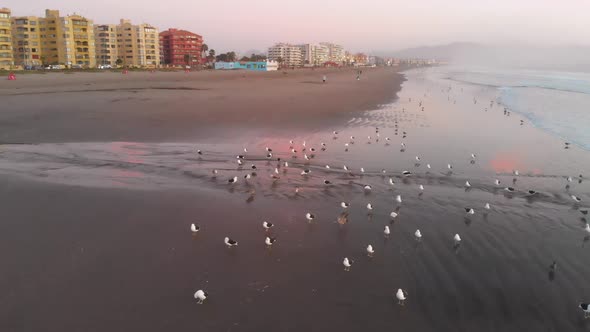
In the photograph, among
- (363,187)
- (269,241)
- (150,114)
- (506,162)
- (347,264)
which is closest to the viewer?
(347,264)

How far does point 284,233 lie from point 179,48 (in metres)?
139

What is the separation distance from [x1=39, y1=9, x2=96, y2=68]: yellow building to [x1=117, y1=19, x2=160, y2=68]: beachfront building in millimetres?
15571

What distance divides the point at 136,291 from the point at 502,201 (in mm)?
11917

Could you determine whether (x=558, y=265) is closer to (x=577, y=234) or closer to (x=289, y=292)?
(x=577, y=234)

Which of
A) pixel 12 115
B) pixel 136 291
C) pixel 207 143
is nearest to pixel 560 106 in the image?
pixel 207 143

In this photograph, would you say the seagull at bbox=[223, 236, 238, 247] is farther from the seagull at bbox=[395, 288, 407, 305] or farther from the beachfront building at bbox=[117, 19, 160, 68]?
the beachfront building at bbox=[117, 19, 160, 68]

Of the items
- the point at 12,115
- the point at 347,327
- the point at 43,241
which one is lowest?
the point at 347,327

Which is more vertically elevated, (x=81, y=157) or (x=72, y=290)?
(x=81, y=157)

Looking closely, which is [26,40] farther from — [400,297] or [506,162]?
[400,297]

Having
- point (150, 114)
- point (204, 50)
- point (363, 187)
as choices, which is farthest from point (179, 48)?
point (363, 187)

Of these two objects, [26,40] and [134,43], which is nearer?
[26,40]

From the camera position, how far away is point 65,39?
9369cm

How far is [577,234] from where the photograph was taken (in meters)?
10.8

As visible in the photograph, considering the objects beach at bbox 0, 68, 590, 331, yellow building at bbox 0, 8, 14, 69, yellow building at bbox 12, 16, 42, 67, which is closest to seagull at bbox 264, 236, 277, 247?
beach at bbox 0, 68, 590, 331
